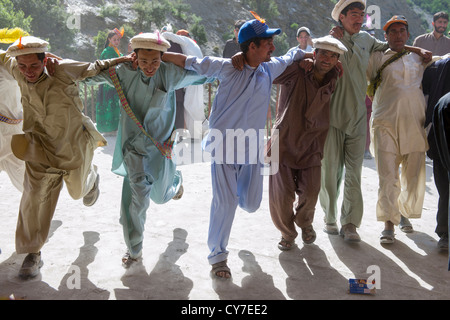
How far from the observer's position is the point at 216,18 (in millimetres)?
33438

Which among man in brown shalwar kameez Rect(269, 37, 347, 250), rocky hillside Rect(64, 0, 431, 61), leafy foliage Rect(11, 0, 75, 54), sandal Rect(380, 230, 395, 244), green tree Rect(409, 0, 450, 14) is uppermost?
green tree Rect(409, 0, 450, 14)

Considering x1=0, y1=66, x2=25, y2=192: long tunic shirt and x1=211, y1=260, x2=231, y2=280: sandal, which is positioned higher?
x1=0, y1=66, x2=25, y2=192: long tunic shirt

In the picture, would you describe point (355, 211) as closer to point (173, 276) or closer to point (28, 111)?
point (173, 276)

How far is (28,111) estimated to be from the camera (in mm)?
3670

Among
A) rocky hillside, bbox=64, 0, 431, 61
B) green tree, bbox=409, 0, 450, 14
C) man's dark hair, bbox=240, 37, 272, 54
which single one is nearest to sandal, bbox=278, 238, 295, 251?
man's dark hair, bbox=240, 37, 272, 54

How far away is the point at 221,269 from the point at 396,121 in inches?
84.3

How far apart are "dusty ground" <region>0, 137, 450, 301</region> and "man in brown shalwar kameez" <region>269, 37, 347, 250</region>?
41 centimetres

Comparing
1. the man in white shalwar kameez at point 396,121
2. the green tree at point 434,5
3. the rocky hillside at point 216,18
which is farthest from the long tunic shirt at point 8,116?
the green tree at point 434,5

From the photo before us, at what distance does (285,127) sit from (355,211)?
1.07m

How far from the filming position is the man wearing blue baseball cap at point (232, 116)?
3.58m

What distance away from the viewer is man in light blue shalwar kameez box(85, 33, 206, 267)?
12.1ft

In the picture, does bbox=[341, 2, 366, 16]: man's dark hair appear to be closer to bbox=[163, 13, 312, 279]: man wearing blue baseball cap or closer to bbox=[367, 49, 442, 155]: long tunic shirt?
bbox=[367, 49, 442, 155]: long tunic shirt
